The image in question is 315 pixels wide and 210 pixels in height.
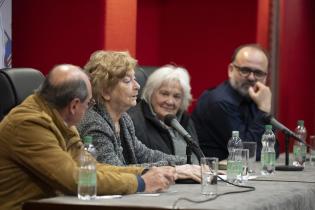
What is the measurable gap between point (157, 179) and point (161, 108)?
4.79 ft

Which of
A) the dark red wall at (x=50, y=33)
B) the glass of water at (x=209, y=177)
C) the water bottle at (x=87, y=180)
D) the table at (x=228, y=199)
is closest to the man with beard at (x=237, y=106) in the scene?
the dark red wall at (x=50, y=33)

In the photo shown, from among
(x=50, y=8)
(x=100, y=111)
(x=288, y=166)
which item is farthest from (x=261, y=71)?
(x=100, y=111)

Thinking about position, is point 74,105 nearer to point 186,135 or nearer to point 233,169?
point 186,135

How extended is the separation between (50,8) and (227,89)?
3.95 feet

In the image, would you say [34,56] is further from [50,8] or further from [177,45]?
[177,45]

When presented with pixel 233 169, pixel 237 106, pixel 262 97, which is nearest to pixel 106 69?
pixel 233 169

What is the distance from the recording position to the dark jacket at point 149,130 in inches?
179

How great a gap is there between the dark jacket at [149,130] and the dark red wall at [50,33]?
2.38 feet

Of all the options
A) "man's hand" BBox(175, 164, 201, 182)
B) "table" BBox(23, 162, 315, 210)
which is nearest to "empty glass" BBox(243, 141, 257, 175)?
"table" BBox(23, 162, 315, 210)

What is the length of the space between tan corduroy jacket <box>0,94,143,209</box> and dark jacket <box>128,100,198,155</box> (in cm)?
139

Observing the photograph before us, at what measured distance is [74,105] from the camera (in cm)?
319

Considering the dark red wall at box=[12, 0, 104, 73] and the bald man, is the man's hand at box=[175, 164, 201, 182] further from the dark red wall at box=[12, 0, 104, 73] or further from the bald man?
the dark red wall at box=[12, 0, 104, 73]

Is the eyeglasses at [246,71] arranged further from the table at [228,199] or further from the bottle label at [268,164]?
the table at [228,199]

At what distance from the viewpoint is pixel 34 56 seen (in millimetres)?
5273
